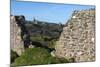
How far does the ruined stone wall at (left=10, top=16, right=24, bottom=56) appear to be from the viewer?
2.63 meters

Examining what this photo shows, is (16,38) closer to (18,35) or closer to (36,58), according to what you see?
(18,35)

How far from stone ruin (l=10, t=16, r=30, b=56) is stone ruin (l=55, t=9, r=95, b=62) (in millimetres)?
432

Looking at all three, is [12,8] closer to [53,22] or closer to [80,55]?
[53,22]

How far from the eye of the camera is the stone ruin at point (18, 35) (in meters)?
2.64

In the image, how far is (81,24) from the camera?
2.99 metres

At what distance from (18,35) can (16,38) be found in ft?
0.15

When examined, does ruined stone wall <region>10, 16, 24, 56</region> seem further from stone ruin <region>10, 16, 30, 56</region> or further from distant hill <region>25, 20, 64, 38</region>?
distant hill <region>25, 20, 64, 38</region>

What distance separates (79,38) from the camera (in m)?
2.98

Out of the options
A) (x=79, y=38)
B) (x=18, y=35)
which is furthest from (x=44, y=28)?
(x=79, y=38)

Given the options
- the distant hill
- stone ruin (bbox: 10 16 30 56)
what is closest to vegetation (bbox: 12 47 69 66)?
stone ruin (bbox: 10 16 30 56)

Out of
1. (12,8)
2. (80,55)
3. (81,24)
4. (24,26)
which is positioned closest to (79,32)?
(81,24)

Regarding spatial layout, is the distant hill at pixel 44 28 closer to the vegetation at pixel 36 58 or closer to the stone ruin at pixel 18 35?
the stone ruin at pixel 18 35

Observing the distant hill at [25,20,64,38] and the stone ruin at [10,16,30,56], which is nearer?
the stone ruin at [10,16,30,56]
